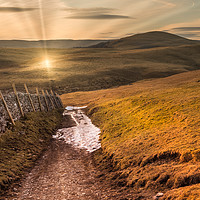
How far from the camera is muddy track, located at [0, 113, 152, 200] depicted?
366 inches

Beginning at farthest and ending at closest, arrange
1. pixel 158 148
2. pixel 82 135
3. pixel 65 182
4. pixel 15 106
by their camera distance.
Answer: pixel 15 106, pixel 82 135, pixel 158 148, pixel 65 182

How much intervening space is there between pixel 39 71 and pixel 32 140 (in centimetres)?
6422

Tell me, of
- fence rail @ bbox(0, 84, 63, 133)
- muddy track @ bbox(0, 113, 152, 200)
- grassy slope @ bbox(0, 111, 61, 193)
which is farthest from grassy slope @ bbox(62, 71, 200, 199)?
fence rail @ bbox(0, 84, 63, 133)

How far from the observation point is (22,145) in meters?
15.0

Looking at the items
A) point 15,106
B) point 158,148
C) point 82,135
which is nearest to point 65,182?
point 158,148

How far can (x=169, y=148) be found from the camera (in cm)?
1073

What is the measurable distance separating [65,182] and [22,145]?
5.81m

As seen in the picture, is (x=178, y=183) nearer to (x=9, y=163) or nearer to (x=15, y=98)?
(x=9, y=163)

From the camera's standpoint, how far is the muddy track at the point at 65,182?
30.5ft

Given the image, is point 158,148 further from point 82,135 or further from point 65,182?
point 82,135

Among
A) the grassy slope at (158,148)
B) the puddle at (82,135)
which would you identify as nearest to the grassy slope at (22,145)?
the puddle at (82,135)

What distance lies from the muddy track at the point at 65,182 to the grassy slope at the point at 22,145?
64 centimetres

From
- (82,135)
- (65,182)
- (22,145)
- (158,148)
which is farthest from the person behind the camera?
(82,135)

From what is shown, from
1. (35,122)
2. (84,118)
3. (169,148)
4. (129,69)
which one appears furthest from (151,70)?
(169,148)
